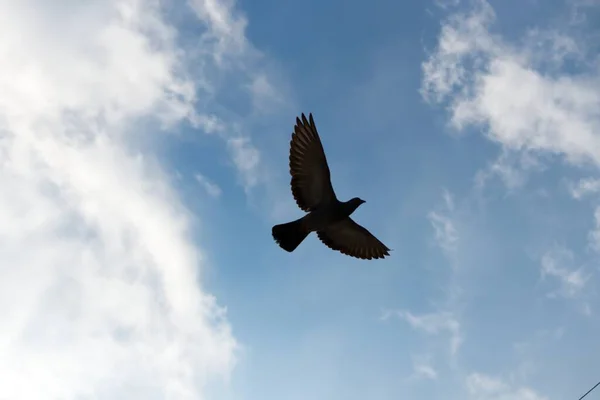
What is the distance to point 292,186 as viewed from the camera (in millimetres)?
14617

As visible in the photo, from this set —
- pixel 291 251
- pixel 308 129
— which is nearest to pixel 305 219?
pixel 291 251

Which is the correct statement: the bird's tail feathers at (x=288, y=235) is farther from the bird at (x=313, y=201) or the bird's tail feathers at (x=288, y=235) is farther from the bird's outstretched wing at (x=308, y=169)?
the bird's outstretched wing at (x=308, y=169)

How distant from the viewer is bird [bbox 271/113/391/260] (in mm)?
14016

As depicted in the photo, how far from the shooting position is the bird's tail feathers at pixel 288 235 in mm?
14125

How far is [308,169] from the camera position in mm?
14344

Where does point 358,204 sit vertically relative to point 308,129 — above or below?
below

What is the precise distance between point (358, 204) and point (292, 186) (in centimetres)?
172

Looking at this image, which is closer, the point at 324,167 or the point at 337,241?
the point at 324,167

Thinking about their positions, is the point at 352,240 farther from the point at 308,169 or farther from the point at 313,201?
the point at 308,169

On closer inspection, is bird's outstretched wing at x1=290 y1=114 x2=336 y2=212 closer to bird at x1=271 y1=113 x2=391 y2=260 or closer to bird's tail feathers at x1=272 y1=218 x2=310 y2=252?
bird at x1=271 y1=113 x2=391 y2=260

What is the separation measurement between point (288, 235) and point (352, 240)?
225 centimetres

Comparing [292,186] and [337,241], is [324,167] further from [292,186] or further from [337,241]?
[337,241]

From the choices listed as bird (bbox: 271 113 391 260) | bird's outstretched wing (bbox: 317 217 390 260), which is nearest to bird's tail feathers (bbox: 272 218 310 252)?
bird (bbox: 271 113 391 260)

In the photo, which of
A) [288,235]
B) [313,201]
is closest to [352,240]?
[313,201]
